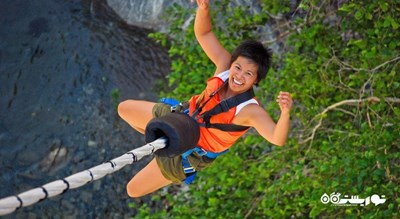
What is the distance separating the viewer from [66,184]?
2.95 metres

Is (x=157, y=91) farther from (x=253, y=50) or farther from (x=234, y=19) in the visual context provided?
(x=253, y=50)

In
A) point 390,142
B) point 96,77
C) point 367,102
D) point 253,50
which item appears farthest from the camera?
point 96,77

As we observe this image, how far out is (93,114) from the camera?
8.68 m

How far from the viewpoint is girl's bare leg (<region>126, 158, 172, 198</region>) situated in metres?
4.40

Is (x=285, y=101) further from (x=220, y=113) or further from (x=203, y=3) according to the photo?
(x=203, y=3)

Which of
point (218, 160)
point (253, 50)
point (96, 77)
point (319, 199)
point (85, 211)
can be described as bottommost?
point (85, 211)

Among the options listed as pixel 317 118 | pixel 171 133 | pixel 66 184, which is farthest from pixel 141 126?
pixel 317 118

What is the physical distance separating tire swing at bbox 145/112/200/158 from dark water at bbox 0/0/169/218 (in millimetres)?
4804

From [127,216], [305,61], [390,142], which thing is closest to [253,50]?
[390,142]

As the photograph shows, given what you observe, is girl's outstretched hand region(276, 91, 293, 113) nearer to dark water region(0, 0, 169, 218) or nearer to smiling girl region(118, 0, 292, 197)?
smiling girl region(118, 0, 292, 197)

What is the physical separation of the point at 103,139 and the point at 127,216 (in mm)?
784

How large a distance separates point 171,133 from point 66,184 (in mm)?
631

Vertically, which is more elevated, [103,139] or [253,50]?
[253,50]

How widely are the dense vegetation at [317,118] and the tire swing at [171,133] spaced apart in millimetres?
2089
